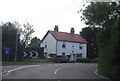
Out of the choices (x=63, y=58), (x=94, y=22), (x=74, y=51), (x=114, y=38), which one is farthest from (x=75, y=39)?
(x=114, y=38)

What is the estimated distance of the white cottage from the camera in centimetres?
6856

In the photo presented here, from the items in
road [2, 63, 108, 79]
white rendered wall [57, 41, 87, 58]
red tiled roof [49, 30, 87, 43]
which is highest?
red tiled roof [49, 30, 87, 43]

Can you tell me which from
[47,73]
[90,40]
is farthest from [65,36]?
[47,73]

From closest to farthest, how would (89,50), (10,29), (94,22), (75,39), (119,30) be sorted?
(119,30) < (94,22) < (10,29) < (75,39) < (89,50)

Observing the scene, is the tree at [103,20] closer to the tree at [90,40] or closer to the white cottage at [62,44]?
the white cottage at [62,44]

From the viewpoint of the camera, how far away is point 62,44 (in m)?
69.1

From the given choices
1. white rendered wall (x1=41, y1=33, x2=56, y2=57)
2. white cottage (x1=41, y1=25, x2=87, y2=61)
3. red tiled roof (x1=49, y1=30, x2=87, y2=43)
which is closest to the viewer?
white cottage (x1=41, y1=25, x2=87, y2=61)

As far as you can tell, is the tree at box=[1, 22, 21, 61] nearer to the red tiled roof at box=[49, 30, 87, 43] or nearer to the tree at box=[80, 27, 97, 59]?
the red tiled roof at box=[49, 30, 87, 43]

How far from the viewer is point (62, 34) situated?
73.2m

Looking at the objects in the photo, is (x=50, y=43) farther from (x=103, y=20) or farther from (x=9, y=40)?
(x=103, y=20)

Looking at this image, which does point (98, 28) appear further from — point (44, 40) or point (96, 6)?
point (44, 40)

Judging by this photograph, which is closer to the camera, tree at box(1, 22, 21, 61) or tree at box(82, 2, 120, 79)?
tree at box(82, 2, 120, 79)

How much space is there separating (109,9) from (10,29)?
111ft

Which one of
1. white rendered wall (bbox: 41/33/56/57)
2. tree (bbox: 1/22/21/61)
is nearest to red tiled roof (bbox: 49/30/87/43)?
white rendered wall (bbox: 41/33/56/57)
